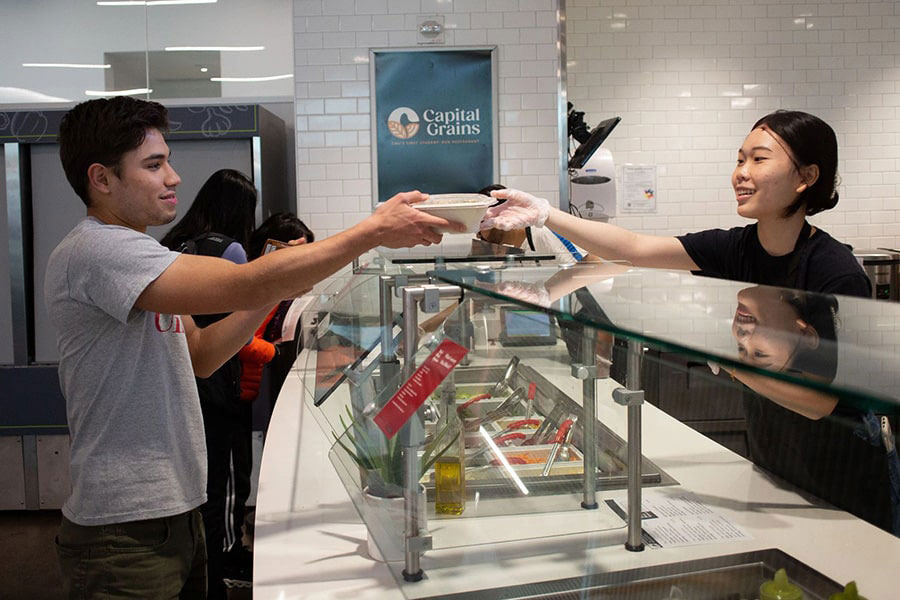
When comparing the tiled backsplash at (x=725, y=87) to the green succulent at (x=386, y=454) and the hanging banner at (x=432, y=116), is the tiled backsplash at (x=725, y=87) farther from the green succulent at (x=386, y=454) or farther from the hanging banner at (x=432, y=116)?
the green succulent at (x=386, y=454)

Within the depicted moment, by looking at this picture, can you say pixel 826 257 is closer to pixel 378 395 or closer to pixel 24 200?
pixel 378 395

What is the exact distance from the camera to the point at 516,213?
2480 millimetres

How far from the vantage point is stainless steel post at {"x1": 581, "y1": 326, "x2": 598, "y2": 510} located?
1636 millimetres

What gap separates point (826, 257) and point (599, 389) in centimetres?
88

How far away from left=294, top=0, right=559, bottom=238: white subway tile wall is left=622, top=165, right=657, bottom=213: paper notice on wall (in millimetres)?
1843

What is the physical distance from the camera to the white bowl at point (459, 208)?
169cm

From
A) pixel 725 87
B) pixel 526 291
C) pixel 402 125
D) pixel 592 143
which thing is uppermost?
pixel 725 87

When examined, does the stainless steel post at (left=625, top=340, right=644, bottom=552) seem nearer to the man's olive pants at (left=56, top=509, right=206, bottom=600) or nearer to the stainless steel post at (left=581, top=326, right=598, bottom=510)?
the stainless steel post at (left=581, top=326, right=598, bottom=510)

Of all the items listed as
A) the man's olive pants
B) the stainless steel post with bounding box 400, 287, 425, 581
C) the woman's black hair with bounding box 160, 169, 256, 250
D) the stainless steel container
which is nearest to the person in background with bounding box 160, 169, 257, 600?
the woman's black hair with bounding box 160, 169, 256, 250

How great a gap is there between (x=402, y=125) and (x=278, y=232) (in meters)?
1.28

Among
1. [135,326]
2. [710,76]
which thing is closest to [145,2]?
[135,326]

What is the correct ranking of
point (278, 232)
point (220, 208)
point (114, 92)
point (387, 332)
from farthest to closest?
point (114, 92), point (278, 232), point (220, 208), point (387, 332)

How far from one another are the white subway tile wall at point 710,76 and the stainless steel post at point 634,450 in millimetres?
5402

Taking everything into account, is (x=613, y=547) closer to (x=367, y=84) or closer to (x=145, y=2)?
(x=367, y=84)
